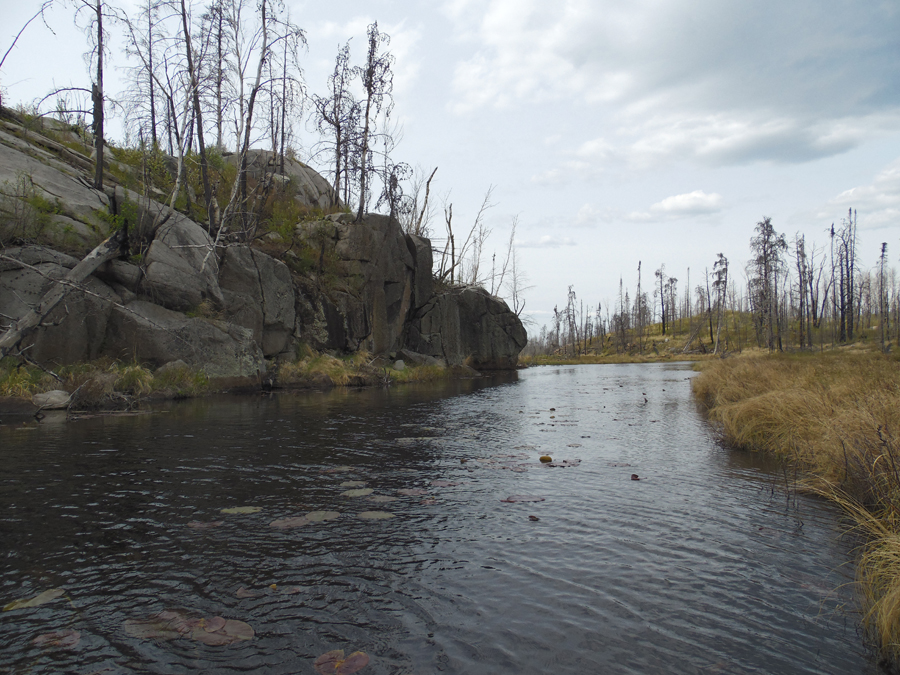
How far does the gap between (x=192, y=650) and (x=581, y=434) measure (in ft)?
34.0

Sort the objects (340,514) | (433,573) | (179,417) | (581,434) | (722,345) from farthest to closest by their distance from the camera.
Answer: (722,345) → (179,417) → (581,434) → (340,514) → (433,573)

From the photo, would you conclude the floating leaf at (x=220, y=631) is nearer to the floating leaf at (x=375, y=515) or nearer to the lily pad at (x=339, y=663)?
the lily pad at (x=339, y=663)

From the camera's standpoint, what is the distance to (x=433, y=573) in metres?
4.68

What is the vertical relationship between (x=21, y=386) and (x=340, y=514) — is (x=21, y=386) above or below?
above

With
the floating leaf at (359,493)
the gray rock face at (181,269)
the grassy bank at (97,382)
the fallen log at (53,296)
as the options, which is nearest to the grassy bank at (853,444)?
→ the floating leaf at (359,493)

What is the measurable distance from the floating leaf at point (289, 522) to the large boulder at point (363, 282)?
72.5 ft

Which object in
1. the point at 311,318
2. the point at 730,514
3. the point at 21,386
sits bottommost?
the point at 730,514

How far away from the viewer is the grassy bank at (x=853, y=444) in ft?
13.2

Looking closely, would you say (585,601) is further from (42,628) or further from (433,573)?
(42,628)

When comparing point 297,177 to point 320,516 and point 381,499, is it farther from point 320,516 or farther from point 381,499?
point 320,516

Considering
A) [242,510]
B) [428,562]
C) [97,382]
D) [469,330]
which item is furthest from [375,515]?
[469,330]

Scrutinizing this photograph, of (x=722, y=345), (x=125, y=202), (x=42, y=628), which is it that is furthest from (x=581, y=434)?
(x=722, y=345)

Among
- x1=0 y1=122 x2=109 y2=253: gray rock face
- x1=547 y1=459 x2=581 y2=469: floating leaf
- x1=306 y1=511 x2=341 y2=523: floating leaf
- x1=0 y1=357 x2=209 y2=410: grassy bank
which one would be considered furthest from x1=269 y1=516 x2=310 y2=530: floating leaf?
x1=0 y1=122 x2=109 y2=253: gray rock face

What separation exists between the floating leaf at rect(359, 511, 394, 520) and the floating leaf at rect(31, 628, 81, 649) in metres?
3.03
